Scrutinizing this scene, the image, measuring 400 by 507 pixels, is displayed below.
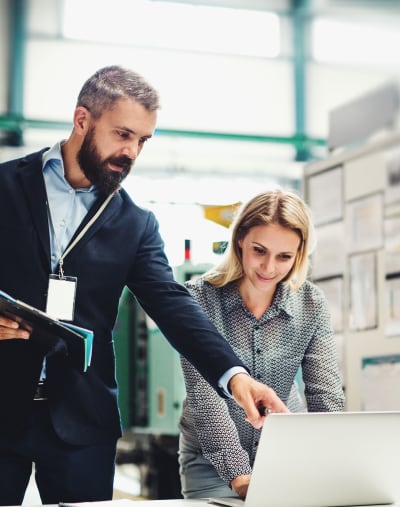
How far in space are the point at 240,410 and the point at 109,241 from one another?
1.53 feet

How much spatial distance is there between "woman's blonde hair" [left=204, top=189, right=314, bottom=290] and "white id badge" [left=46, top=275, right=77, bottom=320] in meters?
0.37

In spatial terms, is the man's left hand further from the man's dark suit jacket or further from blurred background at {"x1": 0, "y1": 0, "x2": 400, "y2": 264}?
blurred background at {"x1": 0, "y1": 0, "x2": 400, "y2": 264}

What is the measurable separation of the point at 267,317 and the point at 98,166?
A: 1.63 feet

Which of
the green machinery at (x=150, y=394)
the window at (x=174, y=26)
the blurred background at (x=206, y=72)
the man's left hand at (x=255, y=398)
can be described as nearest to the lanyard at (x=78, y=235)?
the man's left hand at (x=255, y=398)

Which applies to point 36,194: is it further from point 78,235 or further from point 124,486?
point 124,486

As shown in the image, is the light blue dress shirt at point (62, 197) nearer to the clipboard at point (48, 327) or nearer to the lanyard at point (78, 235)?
the lanyard at point (78, 235)

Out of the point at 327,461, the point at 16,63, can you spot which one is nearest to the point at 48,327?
the point at 327,461

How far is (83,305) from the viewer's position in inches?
65.8

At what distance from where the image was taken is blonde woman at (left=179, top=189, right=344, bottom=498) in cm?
183

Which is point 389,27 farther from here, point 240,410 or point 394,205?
point 240,410

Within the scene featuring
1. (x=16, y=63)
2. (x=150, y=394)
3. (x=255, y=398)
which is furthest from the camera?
(x=16, y=63)

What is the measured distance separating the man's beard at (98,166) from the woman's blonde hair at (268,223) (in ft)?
1.00

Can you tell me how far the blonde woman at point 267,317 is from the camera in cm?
183

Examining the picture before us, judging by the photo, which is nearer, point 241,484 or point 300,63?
A: point 241,484
